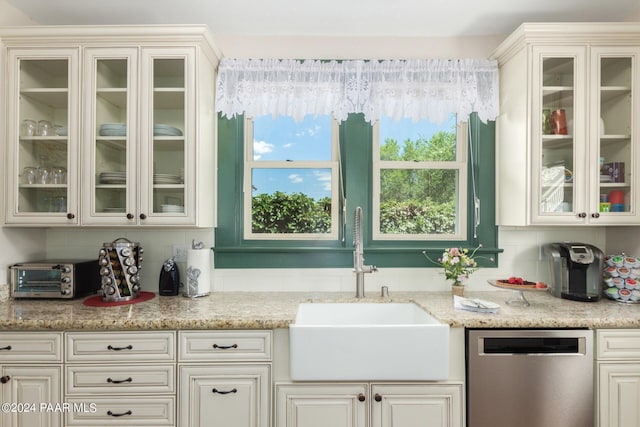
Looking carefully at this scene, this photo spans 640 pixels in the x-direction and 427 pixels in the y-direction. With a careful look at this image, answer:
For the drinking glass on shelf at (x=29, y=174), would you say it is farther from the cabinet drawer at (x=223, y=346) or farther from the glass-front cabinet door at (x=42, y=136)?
the cabinet drawer at (x=223, y=346)

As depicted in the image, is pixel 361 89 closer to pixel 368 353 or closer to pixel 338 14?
pixel 338 14

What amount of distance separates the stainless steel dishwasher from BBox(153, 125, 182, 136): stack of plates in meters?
1.85

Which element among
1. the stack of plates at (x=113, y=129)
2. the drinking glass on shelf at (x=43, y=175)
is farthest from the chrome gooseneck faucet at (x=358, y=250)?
the drinking glass on shelf at (x=43, y=175)

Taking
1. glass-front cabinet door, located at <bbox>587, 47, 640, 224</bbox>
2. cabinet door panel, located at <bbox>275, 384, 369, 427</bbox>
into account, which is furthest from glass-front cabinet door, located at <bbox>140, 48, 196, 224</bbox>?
glass-front cabinet door, located at <bbox>587, 47, 640, 224</bbox>

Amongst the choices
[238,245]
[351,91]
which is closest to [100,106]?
[238,245]

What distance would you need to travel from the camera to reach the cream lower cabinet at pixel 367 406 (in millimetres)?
1643

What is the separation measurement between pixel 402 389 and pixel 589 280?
4.24 feet

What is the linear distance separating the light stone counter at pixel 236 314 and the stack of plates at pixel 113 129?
0.95 m

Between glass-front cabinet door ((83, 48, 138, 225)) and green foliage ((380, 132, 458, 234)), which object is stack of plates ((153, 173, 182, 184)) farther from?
green foliage ((380, 132, 458, 234))

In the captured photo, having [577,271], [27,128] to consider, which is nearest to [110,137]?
[27,128]

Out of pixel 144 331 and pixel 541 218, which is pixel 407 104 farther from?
pixel 144 331

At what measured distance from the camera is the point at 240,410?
65.3 inches

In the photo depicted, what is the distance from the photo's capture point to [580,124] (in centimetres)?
201

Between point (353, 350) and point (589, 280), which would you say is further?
point (589, 280)
